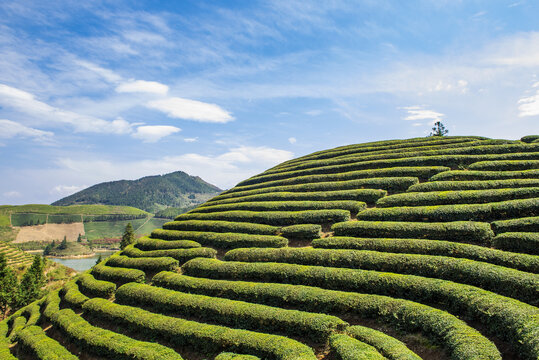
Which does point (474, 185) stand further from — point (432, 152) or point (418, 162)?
point (432, 152)

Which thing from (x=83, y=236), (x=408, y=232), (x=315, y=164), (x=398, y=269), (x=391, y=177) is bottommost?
(x=83, y=236)

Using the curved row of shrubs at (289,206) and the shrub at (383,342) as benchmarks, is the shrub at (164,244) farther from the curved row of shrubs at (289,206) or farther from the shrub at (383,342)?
the shrub at (383,342)

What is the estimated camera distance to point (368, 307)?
42.4 feet

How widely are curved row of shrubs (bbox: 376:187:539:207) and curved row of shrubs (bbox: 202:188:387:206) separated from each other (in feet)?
5.05

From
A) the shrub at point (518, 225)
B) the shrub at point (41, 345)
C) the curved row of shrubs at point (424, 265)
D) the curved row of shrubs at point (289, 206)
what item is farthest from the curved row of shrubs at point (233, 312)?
the curved row of shrubs at point (289, 206)

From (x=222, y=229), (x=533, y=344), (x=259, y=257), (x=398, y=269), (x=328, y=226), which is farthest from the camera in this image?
(x=222, y=229)

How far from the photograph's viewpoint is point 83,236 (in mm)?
188250

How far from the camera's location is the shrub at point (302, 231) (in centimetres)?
2148

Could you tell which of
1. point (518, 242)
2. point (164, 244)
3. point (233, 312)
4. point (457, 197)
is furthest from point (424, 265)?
point (164, 244)

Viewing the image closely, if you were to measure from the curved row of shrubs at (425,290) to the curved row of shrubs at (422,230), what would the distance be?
4.47 metres

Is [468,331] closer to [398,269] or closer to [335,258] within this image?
[398,269]

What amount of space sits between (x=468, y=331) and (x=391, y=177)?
18007 millimetres

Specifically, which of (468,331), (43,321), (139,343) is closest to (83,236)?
(43,321)

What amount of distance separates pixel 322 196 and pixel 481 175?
41.8 ft
